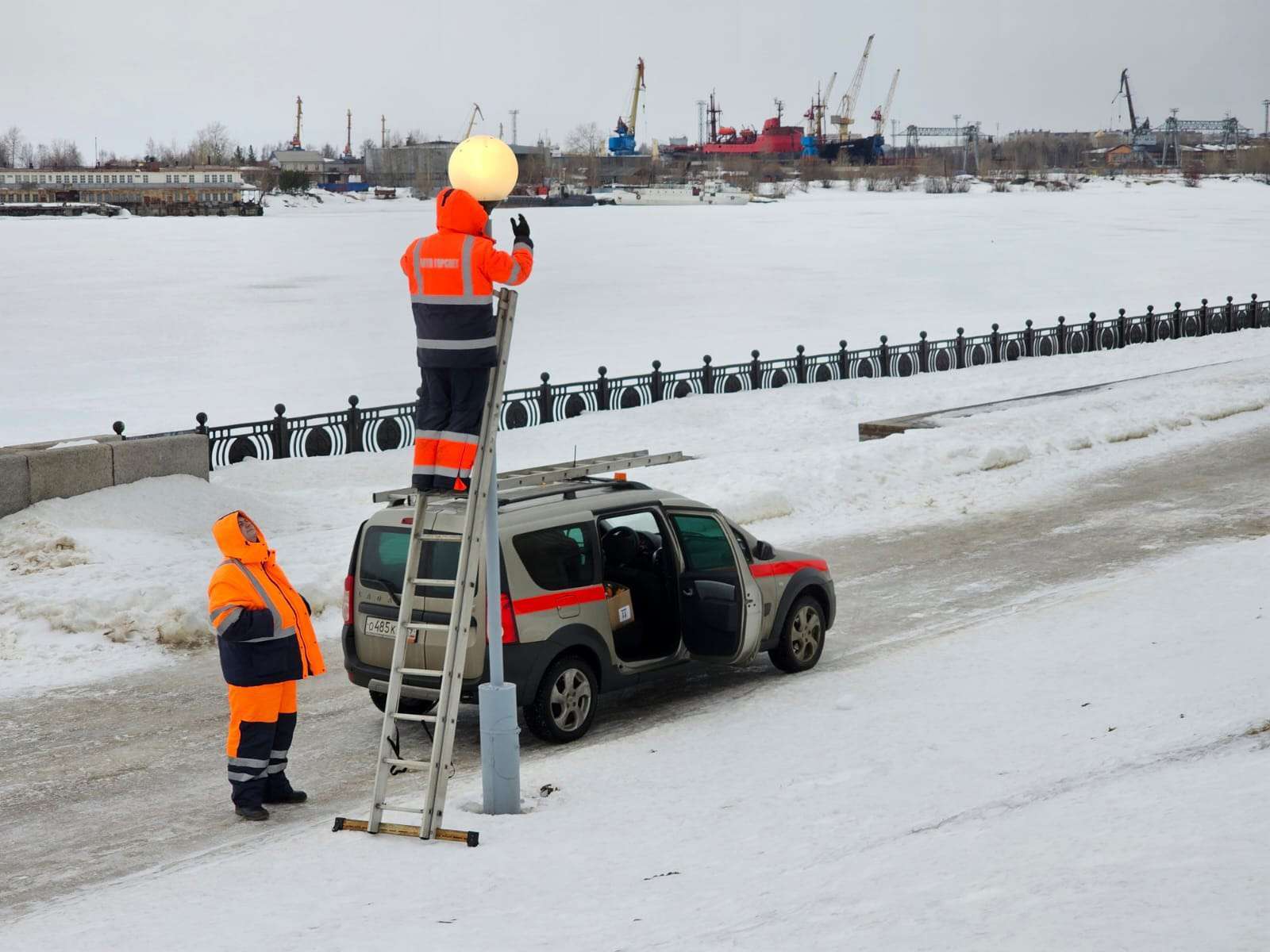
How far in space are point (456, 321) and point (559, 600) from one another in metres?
2.28

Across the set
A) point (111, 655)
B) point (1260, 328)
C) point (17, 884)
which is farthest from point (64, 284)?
point (17, 884)

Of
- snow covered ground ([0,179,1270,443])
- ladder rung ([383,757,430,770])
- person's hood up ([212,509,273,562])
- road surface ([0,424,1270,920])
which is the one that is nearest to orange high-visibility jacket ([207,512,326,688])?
person's hood up ([212,509,273,562])

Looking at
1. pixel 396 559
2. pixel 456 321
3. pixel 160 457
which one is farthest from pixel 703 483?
pixel 456 321

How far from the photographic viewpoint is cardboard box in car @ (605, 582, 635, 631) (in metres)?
9.22

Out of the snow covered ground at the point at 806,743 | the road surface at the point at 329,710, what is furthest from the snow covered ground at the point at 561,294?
the road surface at the point at 329,710

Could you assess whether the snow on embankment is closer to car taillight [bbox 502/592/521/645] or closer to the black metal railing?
the black metal railing

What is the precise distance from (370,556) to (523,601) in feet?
3.60

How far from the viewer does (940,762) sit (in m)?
7.75

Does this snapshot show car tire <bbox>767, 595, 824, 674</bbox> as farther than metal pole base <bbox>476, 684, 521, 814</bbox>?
Yes

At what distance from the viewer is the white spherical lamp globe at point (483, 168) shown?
7004 millimetres

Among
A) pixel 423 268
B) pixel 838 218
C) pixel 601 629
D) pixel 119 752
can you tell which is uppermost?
pixel 838 218

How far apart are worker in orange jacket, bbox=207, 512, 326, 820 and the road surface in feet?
1.08

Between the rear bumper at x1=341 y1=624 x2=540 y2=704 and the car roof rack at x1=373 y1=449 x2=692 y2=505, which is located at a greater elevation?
the car roof rack at x1=373 y1=449 x2=692 y2=505

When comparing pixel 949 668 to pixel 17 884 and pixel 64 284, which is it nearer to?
pixel 17 884
